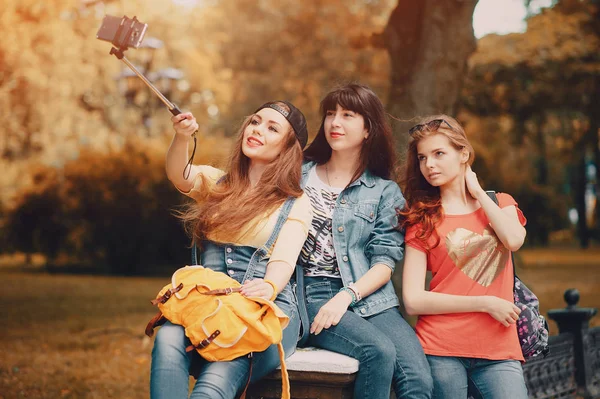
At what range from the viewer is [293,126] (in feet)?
12.5

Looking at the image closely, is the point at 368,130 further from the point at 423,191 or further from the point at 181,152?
the point at 181,152

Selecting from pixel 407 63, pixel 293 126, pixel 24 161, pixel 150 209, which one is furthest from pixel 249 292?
pixel 24 161

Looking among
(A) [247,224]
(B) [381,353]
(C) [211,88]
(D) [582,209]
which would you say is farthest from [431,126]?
(D) [582,209]

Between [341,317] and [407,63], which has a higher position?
[407,63]

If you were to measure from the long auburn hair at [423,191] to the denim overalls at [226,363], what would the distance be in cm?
67

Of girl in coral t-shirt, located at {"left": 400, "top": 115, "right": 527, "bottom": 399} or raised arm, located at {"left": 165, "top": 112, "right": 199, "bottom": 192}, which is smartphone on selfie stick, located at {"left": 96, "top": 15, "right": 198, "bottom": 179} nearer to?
raised arm, located at {"left": 165, "top": 112, "right": 199, "bottom": 192}

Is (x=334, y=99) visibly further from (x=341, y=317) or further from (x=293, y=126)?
(x=341, y=317)

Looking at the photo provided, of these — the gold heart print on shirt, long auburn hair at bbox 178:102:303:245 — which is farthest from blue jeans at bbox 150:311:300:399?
the gold heart print on shirt

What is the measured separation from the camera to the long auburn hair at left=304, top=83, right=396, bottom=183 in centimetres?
392

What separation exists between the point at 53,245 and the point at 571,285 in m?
10.6

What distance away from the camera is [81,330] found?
8.41 meters

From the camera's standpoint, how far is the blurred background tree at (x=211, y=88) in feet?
21.5

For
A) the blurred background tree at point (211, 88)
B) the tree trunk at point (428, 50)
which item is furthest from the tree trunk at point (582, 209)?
the tree trunk at point (428, 50)

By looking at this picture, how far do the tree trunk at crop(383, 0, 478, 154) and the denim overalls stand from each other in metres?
3.10
